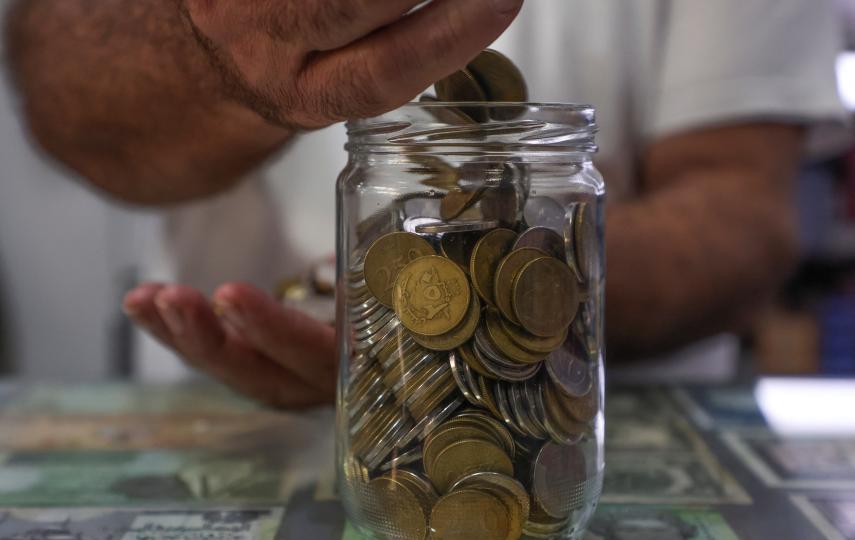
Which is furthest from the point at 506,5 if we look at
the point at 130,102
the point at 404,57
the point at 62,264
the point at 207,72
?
the point at 62,264

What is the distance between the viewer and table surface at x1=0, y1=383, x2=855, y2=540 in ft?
1.75

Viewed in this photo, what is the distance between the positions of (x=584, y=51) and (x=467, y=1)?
0.86 meters

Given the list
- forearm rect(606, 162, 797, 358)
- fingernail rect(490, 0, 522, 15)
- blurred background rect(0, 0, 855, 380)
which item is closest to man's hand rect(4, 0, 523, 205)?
fingernail rect(490, 0, 522, 15)

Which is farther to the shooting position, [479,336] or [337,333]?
[337,333]

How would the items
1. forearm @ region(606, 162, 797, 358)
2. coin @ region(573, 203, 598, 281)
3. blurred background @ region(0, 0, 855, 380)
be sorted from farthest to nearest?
1. blurred background @ region(0, 0, 855, 380)
2. forearm @ region(606, 162, 797, 358)
3. coin @ region(573, 203, 598, 281)

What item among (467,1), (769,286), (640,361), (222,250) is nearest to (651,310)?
(640,361)

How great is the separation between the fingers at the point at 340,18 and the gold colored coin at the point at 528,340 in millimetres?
156

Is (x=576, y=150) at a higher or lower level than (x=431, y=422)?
higher

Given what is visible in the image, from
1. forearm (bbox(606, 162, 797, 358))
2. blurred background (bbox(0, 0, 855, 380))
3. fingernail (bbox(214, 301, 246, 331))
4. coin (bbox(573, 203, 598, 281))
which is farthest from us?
blurred background (bbox(0, 0, 855, 380))

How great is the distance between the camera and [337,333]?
0.52 metres

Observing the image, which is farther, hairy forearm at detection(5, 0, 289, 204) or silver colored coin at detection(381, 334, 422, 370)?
hairy forearm at detection(5, 0, 289, 204)

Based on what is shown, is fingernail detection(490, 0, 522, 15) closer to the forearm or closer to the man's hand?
the man's hand

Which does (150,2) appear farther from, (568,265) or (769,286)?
(769,286)

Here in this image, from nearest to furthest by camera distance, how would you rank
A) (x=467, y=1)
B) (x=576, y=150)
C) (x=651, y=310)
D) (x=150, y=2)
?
(x=467, y=1)
(x=576, y=150)
(x=150, y=2)
(x=651, y=310)
